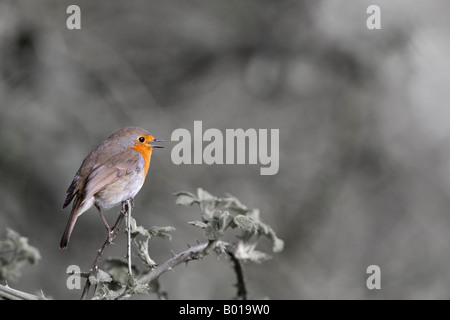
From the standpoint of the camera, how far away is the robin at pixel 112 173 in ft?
5.83

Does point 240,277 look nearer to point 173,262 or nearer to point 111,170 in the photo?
point 173,262

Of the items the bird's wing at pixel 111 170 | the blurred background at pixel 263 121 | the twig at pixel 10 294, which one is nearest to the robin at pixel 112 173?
the bird's wing at pixel 111 170

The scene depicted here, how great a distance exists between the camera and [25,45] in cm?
362

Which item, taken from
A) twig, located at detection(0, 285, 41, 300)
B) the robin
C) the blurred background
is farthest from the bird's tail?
the blurred background

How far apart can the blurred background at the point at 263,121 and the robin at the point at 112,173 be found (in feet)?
4.88

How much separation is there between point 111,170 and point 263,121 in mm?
4621

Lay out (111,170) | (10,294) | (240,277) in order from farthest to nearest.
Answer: (111,170)
(240,277)
(10,294)

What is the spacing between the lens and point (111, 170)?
6.03ft

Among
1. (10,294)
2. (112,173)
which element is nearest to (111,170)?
(112,173)

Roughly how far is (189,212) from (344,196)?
1.43 m
